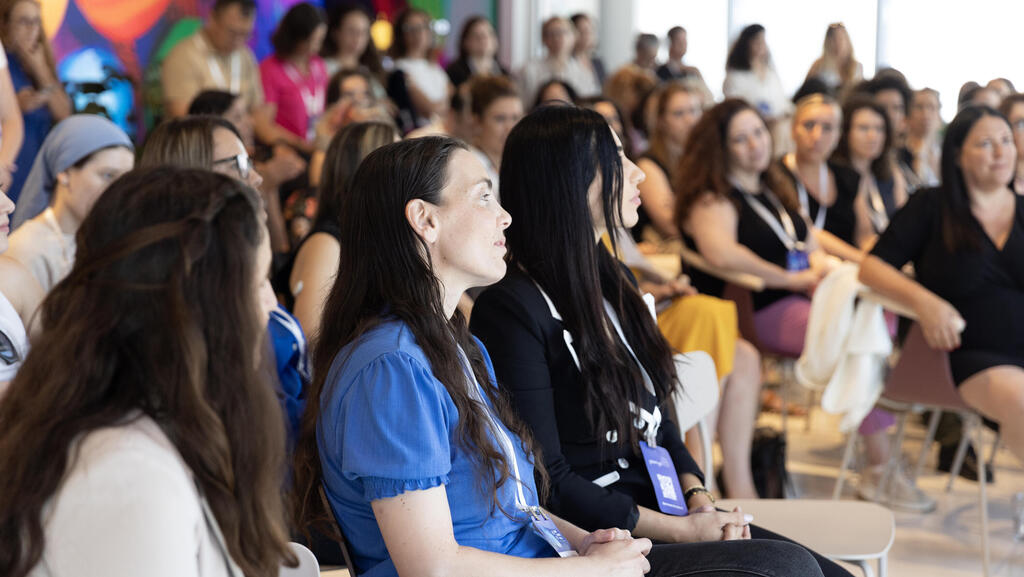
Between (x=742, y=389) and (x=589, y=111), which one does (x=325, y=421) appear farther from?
(x=742, y=389)

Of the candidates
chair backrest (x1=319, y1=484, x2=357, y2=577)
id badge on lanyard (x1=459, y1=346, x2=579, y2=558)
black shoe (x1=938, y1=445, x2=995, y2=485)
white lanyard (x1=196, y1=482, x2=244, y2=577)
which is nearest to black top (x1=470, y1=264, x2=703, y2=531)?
id badge on lanyard (x1=459, y1=346, x2=579, y2=558)

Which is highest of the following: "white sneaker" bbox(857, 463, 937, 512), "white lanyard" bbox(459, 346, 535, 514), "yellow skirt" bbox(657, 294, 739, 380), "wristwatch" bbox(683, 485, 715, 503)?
"white lanyard" bbox(459, 346, 535, 514)

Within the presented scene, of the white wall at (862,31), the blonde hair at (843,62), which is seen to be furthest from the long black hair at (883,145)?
the white wall at (862,31)

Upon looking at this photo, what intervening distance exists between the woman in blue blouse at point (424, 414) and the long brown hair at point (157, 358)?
0.30 meters

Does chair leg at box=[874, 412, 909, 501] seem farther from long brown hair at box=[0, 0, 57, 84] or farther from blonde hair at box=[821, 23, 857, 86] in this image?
blonde hair at box=[821, 23, 857, 86]

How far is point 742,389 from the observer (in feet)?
12.0

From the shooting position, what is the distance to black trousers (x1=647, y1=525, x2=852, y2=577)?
1.64 m

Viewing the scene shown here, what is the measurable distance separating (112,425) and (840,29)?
22.9ft

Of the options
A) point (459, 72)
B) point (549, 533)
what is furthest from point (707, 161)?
point (459, 72)

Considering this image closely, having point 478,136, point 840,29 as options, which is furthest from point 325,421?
point 840,29

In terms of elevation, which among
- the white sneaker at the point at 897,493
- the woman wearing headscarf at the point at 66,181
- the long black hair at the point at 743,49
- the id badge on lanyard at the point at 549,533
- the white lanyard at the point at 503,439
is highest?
the long black hair at the point at 743,49

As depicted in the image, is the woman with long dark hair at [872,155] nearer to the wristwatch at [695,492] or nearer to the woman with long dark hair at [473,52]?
the woman with long dark hair at [473,52]

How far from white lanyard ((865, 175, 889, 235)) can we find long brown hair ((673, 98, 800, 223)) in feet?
3.27

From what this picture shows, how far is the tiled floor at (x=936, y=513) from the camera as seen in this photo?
326 cm
